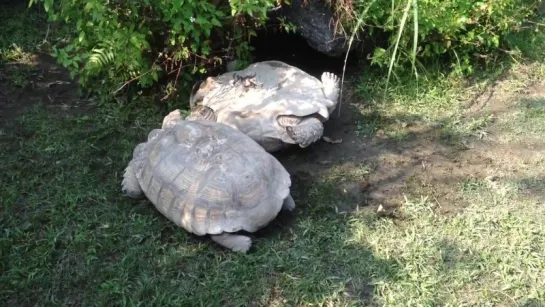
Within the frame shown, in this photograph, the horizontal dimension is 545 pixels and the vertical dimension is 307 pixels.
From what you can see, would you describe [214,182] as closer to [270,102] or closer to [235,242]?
[235,242]

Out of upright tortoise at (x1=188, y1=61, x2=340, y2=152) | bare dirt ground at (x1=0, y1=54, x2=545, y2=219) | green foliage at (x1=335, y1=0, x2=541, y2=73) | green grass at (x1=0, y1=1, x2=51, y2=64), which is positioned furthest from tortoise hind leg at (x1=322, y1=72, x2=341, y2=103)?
green grass at (x1=0, y1=1, x2=51, y2=64)

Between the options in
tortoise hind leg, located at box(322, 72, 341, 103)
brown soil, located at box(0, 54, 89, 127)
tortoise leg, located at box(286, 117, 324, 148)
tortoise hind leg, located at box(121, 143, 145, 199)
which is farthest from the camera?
brown soil, located at box(0, 54, 89, 127)

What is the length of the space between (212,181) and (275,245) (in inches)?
22.0

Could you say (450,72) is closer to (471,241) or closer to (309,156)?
(309,156)

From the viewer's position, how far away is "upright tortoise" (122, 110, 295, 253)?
11.9 feet

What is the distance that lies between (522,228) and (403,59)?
2.06m

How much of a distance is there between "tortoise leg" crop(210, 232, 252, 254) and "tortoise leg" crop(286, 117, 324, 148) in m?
1.03

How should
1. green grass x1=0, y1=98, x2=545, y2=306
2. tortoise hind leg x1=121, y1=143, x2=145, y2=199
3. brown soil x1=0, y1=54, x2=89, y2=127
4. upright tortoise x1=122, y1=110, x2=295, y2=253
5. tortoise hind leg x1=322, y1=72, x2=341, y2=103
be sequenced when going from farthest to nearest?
brown soil x1=0, y1=54, x2=89, y2=127, tortoise hind leg x1=322, y1=72, x2=341, y2=103, tortoise hind leg x1=121, y1=143, x2=145, y2=199, upright tortoise x1=122, y1=110, x2=295, y2=253, green grass x1=0, y1=98, x2=545, y2=306

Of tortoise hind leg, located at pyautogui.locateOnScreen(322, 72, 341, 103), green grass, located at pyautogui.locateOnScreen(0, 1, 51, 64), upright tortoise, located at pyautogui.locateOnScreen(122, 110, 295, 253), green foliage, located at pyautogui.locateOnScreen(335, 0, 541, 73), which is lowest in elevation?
green grass, located at pyautogui.locateOnScreen(0, 1, 51, 64)

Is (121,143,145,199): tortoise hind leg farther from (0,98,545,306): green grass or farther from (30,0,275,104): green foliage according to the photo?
(30,0,275,104): green foliage

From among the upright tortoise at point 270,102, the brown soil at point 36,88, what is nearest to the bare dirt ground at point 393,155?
the brown soil at point 36,88

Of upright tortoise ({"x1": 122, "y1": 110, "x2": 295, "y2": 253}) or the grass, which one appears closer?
the grass

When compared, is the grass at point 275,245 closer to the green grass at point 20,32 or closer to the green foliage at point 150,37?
the green foliage at point 150,37

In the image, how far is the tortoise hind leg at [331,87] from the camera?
15.7ft
